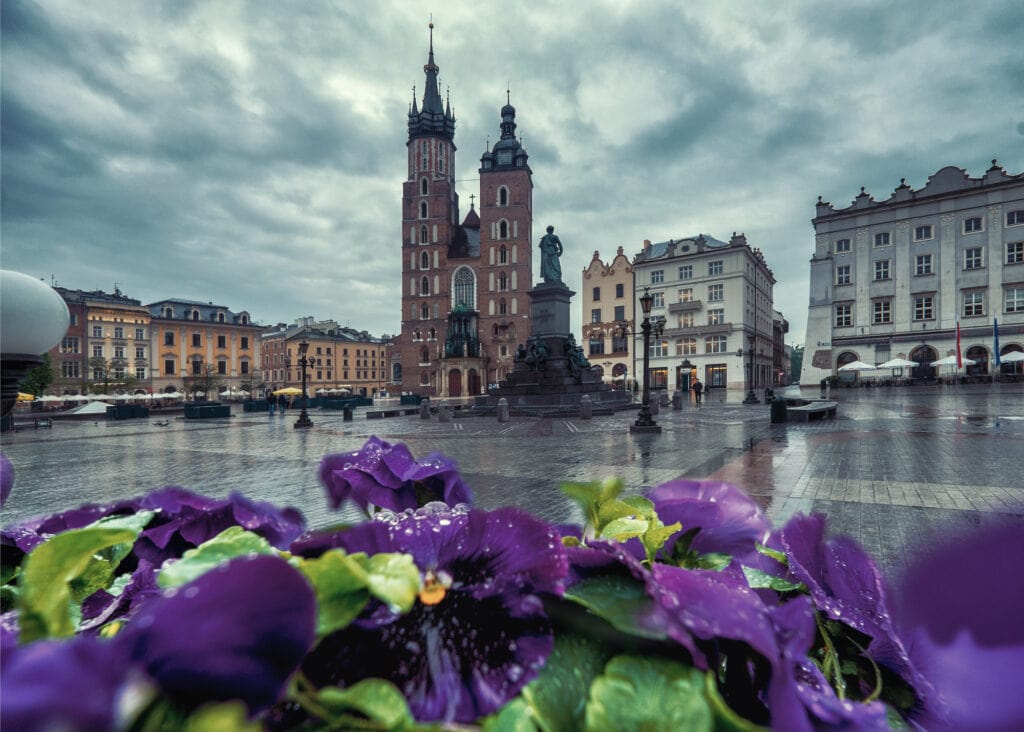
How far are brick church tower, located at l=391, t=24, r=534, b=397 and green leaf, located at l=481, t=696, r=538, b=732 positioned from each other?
52808 mm

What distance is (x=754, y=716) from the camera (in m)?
0.52

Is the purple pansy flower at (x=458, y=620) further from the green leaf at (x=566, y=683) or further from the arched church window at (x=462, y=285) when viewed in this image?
the arched church window at (x=462, y=285)

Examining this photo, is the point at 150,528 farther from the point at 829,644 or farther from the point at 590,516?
the point at 829,644

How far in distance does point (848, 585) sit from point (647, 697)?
1.51 ft

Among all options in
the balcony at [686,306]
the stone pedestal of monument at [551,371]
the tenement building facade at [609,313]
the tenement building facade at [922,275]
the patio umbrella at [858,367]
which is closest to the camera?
the stone pedestal of monument at [551,371]

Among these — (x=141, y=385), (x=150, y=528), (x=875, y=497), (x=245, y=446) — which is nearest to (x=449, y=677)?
(x=150, y=528)

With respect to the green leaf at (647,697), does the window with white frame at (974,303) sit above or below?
above

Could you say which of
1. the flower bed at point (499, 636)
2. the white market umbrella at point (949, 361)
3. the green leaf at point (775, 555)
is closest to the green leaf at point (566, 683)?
the flower bed at point (499, 636)

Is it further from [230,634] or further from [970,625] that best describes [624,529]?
[230,634]

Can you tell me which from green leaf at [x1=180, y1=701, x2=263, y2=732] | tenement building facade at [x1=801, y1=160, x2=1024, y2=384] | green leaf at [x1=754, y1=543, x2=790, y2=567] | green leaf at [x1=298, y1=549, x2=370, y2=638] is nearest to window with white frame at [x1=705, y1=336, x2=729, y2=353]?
tenement building facade at [x1=801, y1=160, x2=1024, y2=384]

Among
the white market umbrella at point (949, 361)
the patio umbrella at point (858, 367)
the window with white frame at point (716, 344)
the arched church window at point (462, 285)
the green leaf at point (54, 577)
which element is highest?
the arched church window at point (462, 285)

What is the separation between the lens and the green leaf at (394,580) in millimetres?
447

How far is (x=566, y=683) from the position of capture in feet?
1.59

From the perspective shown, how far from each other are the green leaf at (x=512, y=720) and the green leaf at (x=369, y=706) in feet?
0.22
